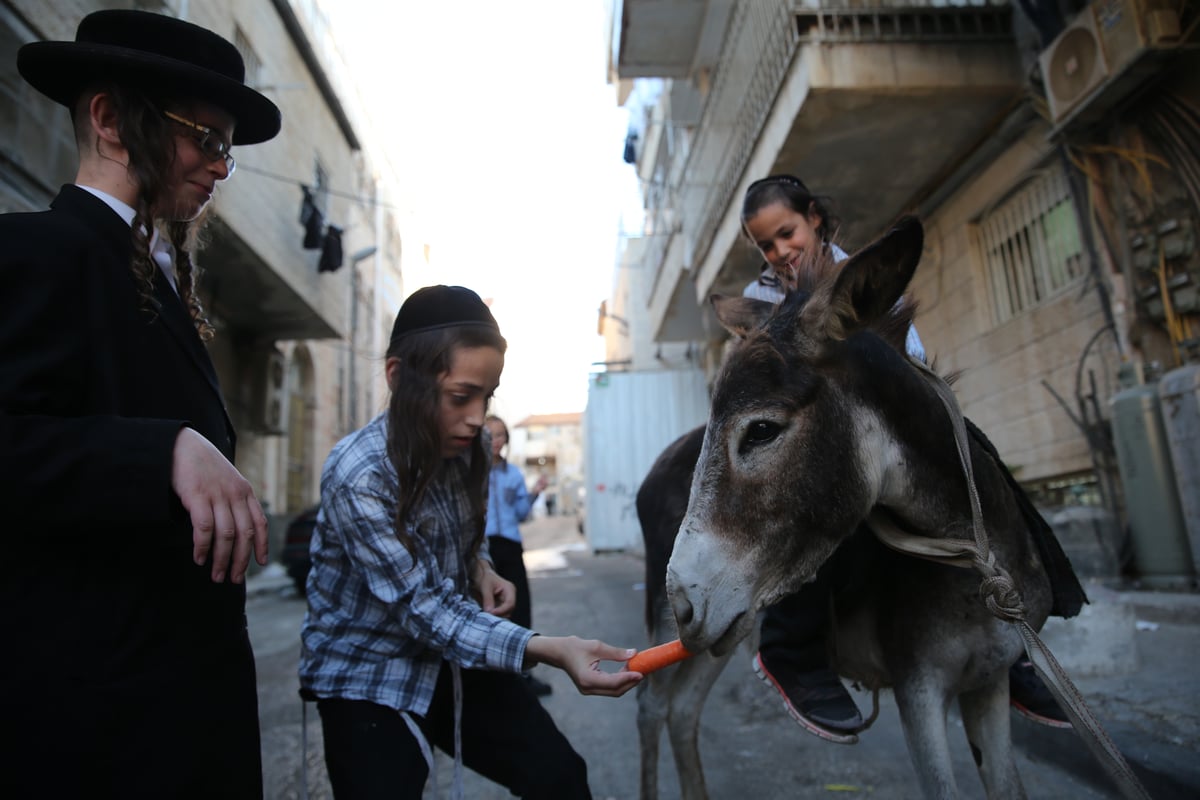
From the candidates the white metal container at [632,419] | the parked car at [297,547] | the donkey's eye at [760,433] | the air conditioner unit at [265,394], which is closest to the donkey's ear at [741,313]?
the donkey's eye at [760,433]

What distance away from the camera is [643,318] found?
81.8 feet

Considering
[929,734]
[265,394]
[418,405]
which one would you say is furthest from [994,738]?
[265,394]

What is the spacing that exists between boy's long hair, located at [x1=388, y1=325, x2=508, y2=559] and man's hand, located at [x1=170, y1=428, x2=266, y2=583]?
2.55ft

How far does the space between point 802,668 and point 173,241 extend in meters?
2.22

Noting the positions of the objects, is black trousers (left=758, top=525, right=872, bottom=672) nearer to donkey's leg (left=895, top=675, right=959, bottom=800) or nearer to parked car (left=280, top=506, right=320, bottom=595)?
donkey's leg (left=895, top=675, right=959, bottom=800)

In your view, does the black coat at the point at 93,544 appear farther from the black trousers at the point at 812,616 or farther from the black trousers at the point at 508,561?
the black trousers at the point at 508,561

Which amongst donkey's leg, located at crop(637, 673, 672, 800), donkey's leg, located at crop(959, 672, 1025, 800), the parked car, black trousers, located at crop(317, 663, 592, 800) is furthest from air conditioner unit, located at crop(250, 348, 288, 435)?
donkey's leg, located at crop(959, 672, 1025, 800)

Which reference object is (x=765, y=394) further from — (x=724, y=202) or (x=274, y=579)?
(x=274, y=579)

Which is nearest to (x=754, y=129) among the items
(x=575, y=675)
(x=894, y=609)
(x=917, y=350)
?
(x=917, y=350)

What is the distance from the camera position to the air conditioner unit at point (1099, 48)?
5.25 m

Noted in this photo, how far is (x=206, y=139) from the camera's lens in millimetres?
1472

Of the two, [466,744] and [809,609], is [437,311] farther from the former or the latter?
[809,609]

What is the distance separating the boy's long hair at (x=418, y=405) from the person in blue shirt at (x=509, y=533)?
2.77 m

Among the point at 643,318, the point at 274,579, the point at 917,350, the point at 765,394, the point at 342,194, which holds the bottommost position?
the point at 274,579
